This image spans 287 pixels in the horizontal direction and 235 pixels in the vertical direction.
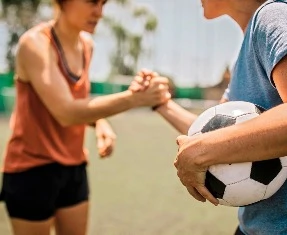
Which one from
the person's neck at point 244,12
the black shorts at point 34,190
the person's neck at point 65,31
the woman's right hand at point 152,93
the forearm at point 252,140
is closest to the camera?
the forearm at point 252,140

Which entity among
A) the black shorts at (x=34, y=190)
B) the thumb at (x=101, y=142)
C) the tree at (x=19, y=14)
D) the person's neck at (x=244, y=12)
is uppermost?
the person's neck at (x=244, y=12)

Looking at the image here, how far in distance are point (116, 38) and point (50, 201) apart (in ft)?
98.8

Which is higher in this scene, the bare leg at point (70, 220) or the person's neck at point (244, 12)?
the person's neck at point (244, 12)

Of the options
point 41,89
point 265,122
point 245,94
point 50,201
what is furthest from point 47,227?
point 265,122

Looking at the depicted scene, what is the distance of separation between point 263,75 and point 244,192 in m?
0.32

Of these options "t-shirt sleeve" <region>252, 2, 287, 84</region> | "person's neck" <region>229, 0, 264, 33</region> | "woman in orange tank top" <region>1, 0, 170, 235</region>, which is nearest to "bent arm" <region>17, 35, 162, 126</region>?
"woman in orange tank top" <region>1, 0, 170, 235</region>

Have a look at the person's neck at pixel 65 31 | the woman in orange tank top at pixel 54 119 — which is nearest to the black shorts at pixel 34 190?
the woman in orange tank top at pixel 54 119

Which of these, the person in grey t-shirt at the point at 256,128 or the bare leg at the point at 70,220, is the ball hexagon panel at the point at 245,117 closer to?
the person in grey t-shirt at the point at 256,128

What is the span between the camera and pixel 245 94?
1.72 meters

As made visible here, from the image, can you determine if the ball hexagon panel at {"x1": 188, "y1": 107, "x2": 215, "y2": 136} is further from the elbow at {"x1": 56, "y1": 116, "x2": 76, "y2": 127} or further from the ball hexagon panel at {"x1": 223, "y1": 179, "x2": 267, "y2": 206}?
the elbow at {"x1": 56, "y1": 116, "x2": 76, "y2": 127}

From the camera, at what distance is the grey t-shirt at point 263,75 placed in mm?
1431

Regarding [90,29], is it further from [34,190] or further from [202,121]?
[202,121]

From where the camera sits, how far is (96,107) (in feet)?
9.30

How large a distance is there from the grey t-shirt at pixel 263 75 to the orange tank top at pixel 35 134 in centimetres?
132
